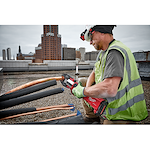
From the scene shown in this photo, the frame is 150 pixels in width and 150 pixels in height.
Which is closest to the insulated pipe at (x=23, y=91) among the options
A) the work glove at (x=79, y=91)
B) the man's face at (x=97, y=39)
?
the work glove at (x=79, y=91)

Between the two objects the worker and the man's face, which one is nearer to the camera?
the worker

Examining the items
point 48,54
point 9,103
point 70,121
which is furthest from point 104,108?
point 48,54

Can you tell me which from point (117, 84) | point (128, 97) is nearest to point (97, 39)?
point (117, 84)

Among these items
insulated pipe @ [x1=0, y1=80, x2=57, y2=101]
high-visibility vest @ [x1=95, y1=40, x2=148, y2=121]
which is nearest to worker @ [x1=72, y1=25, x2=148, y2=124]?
high-visibility vest @ [x1=95, y1=40, x2=148, y2=121]

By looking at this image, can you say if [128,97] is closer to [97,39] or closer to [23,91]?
[97,39]

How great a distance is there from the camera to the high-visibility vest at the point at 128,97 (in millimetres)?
845

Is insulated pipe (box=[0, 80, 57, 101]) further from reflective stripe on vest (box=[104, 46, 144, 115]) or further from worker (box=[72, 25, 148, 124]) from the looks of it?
reflective stripe on vest (box=[104, 46, 144, 115])

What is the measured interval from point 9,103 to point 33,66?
294 inches

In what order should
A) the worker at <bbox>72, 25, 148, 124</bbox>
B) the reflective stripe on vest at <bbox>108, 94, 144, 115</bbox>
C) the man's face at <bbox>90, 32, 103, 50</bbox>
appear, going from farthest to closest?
the man's face at <bbox>90, 32, 103, 50</bbox>, the reflective stripe on vest at <bbox>108, 94, 144, 115</bbox>, the worker at <bbox>72, 25, 148, 124</bbox>

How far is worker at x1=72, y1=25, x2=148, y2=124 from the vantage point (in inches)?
30.6

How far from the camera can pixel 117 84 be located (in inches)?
30.8

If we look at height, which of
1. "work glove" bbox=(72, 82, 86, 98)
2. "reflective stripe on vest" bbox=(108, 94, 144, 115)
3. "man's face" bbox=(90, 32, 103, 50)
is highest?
"man's face" bbox=(90, 32, 103, 50)

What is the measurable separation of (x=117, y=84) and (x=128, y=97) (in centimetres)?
21

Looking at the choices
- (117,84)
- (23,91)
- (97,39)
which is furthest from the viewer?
(23,91)
